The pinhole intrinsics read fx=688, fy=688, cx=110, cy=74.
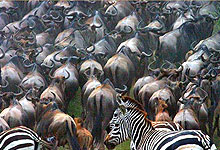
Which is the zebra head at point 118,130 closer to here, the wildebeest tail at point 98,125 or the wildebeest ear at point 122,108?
the wildebeest ear at point 122,108

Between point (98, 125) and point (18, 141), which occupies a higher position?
point (18, 141)

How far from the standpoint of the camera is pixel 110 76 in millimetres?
19938

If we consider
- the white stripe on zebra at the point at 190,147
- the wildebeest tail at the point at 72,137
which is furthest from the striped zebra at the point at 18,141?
the white stripe on zebra at the point at 190,147

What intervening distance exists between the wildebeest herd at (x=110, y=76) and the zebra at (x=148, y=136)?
0.06ft

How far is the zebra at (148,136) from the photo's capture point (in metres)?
10.8

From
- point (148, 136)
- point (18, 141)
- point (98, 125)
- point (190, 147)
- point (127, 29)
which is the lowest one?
point (127, 29)

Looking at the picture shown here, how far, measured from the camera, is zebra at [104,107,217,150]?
1076 centimetres

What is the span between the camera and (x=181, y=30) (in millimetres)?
23312

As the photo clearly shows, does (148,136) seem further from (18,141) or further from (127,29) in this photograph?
(127,29)

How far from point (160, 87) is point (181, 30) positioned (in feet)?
18.6

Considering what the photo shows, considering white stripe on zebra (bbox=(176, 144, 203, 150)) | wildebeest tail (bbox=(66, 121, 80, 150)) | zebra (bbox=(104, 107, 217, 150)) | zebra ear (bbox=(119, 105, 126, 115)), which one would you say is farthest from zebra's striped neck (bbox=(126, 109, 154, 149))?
wildebeest tail (bbox=(66, 121, 80, 150))

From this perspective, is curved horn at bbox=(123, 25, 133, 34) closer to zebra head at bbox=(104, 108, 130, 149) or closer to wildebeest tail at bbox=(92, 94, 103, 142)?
wildebeest tail at bbox=(92, 94, 103, 142)

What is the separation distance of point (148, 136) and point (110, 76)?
8350 millimetres

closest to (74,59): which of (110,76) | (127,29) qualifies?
(110,76)
